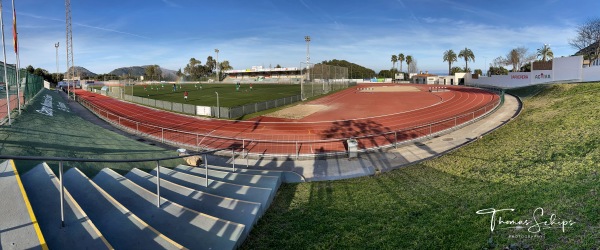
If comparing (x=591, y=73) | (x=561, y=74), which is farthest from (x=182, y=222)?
(x=561, y=74)

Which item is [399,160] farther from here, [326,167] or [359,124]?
[359,124]

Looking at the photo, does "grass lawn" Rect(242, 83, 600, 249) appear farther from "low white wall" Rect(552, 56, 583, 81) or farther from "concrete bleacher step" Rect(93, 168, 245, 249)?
"low white wall" Rect(552, 56, 583, 81)

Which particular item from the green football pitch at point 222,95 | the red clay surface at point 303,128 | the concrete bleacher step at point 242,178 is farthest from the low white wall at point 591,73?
the concrete bleacher step at point 242,178

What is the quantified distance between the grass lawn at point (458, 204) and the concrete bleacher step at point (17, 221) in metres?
3.23

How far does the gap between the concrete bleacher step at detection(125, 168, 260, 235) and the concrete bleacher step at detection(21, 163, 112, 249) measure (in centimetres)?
206

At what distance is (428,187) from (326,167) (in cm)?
545

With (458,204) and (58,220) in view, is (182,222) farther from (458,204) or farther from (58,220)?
(458,204)

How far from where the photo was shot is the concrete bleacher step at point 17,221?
393 centimetres

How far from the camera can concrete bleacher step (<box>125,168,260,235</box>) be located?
21.8 ft

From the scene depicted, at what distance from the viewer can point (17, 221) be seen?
432 centimetres

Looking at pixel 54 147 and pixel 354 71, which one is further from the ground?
pixel 354 71

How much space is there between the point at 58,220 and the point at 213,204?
113 inches

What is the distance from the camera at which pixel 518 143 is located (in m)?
13.5

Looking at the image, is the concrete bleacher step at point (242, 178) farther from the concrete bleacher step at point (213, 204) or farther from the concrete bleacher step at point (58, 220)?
the concrete bleacher step at point (58, 220)
